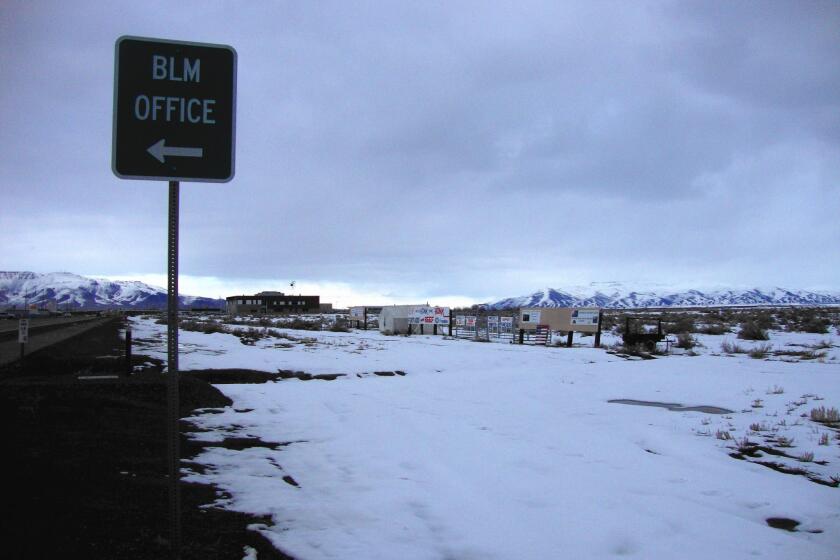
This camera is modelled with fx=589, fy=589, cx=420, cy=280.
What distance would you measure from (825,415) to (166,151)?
9753mm

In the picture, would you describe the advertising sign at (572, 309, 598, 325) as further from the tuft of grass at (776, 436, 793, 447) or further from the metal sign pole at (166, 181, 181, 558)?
the metal sign pole at (166, 181, 181, 558)

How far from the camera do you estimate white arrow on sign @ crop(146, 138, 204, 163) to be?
11.0 feet

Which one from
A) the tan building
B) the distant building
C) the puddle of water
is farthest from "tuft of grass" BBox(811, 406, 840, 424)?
the distant building

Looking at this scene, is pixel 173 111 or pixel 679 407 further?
pixel 679 407

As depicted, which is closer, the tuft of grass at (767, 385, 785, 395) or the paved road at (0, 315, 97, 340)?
the tuft of grass at (767, 385, 785, 395)

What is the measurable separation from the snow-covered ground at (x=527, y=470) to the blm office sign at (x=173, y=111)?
260cm

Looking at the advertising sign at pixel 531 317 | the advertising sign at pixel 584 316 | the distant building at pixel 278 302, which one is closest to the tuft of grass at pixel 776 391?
the advertising sign at pixel 584 316

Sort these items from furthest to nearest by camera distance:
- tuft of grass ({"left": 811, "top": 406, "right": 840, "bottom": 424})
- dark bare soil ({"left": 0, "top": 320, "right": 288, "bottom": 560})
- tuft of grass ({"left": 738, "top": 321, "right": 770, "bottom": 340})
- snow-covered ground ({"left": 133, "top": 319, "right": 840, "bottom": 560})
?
tuft of grass ({"left": 738, "top": 321, "right": 770, "bottom": 340}) → tuft of grass ({"left": 811, "top": 406, "right": 840, "bottom": 424}) → snow-covered ground ({"left": 133, "top": 319, "right": 840, "bottom": 560}) → dark bare soil ({"left": 0, "top": 320, "right": 288, "bottom": 560})

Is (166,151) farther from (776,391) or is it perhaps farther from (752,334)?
Result: (752,334)

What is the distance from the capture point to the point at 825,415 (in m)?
8.88

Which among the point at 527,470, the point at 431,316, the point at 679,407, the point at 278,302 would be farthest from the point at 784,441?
the point at 278,302

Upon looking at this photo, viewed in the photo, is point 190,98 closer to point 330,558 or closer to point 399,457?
point 330,558

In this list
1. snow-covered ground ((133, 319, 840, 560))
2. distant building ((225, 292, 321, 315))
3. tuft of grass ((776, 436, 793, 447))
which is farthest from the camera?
distant building ((225, 292, 321, 315))

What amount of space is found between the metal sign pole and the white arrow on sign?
0.16m
